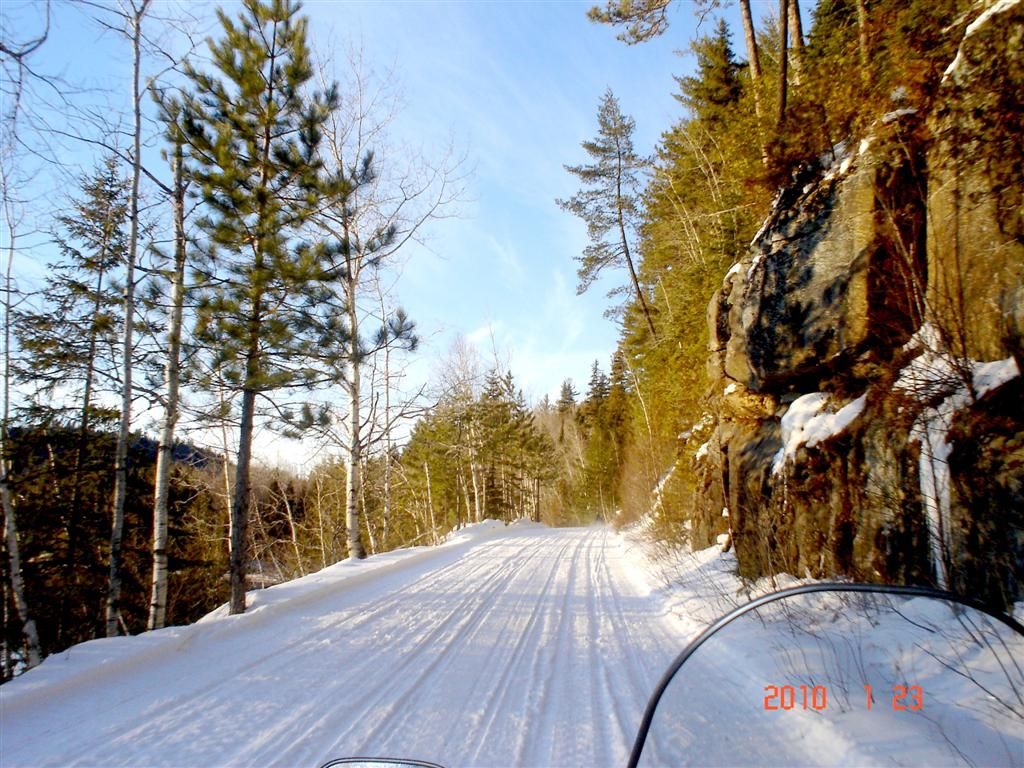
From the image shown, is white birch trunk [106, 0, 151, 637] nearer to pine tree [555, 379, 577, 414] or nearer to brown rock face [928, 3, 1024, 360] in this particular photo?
brown rock face [928, 3, 1024, 360]

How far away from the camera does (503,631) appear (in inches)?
204

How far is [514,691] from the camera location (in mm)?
3639

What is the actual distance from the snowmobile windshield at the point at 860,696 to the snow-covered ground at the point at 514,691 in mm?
12

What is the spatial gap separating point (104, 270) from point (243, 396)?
3899 millimetres

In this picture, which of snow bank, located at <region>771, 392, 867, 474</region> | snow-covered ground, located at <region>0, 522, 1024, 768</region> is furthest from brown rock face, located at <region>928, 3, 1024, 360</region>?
snow-covered ground, located at <region>0, 522, 1024, 768</region>

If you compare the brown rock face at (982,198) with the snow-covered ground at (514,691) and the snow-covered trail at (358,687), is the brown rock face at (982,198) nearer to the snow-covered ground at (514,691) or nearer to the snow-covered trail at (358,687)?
the snow-covered ground at (514,691)

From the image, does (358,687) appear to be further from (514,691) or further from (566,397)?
(566,397)

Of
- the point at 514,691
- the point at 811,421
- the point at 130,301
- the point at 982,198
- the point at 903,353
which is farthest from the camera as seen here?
the point at 130,301

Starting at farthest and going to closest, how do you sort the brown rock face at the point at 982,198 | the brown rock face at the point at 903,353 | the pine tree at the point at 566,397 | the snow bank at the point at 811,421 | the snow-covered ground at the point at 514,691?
the pine tree at the point at 566,397, the snow bank at the point at 811,421, the brown rock face at the point at 982,198, the brown rock face at the point at 903,353, the snow-covered ground at the point at 514,691

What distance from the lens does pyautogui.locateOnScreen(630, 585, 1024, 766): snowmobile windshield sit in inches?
95.7

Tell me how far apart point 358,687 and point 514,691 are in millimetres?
1256

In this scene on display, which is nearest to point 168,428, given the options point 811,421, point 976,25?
point 811,421
